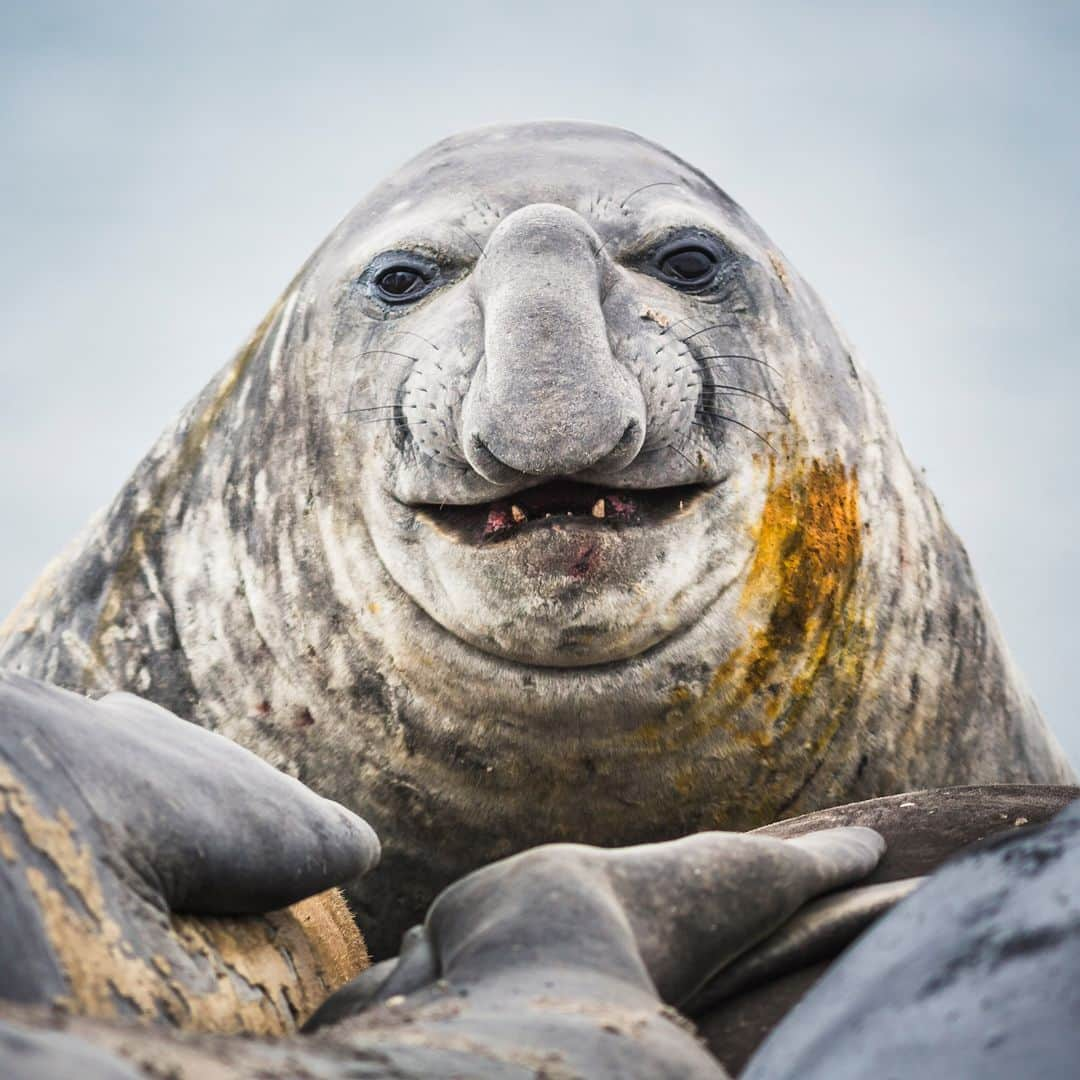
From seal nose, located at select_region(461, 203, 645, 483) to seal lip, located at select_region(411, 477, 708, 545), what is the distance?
0.12 meters

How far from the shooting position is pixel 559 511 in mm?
3980

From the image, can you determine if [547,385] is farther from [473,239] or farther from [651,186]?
[651,186]

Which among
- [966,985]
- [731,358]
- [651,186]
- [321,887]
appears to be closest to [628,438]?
[731,358]

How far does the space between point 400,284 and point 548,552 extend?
1.08 meters

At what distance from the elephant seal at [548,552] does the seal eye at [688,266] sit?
0.01m

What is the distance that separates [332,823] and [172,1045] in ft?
3.69

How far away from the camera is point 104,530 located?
5.45 meters

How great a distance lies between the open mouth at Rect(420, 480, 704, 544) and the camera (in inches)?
156

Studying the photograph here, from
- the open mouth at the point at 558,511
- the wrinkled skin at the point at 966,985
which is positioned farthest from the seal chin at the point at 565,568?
the wrinkled skin at the point at 966,985

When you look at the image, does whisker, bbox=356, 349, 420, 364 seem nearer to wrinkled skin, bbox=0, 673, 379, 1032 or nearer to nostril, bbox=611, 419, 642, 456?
nostril, bbox=611, 419, 642, 456

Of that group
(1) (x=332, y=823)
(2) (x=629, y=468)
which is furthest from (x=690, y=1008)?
(2) (x=629, y=468)

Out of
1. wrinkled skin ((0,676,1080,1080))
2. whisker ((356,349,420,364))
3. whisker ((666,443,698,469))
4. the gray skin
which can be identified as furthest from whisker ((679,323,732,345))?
the gray skin

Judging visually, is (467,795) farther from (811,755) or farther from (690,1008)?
(690,1008)

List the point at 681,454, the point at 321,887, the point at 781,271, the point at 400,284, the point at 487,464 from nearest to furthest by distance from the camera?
the point at 321,887 → the point at 487,464 → the point at 681,454 → the point at 400,284 → the point at 781,271
